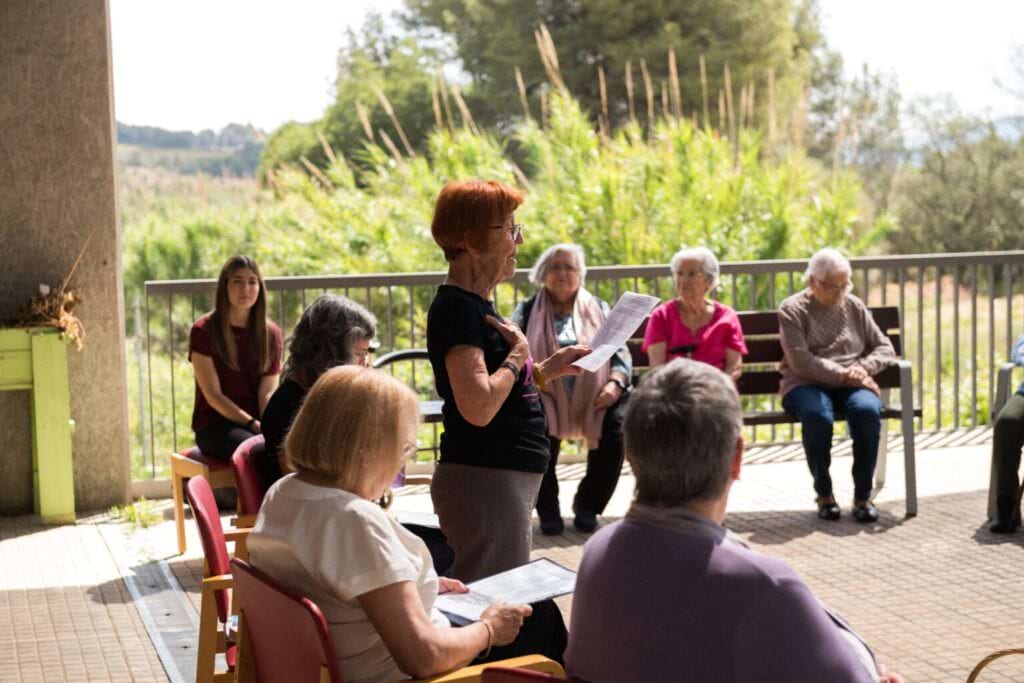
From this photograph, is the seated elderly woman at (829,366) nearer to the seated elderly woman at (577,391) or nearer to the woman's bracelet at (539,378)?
the seated elderly woman at (577,391)

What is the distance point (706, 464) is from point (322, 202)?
12782mm

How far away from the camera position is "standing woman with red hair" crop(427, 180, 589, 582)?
3.07 meters

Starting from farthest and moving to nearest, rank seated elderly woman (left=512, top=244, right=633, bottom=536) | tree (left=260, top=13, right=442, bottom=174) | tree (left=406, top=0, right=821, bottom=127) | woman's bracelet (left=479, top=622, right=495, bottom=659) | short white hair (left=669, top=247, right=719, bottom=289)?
1. tree (left=260, top=13, right=442, bottom=174)
2. tree (left=406, top=0, right=821, bottom=127)
3. short white hair (left=669, top=247, right=719, bottom=289)
4. seated elderly woman (left=512, top=244, right=633, bottom=536)
5. woman's bracelet (left=479, top=622, right=495, bottom=659)

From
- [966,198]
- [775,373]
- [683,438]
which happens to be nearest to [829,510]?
[775,373]

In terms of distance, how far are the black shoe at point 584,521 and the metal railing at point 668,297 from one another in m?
1.62

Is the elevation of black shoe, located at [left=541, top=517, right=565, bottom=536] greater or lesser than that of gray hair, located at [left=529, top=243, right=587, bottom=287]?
lesser

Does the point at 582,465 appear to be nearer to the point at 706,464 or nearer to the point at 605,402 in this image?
the point at 605,402

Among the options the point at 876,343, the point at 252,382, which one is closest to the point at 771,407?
the point at 876,343

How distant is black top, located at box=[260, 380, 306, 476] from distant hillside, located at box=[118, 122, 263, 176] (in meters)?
27.4

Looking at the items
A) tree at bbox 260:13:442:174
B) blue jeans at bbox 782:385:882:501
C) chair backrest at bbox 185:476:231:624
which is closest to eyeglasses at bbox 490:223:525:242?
chair backrest at bbox 185:476:231:624

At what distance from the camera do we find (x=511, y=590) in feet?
9.13

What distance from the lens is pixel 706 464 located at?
217 centimetres

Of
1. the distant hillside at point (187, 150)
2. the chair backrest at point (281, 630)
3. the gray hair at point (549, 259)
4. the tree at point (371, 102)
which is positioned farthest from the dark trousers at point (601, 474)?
the distant hillside at point (187, 150)

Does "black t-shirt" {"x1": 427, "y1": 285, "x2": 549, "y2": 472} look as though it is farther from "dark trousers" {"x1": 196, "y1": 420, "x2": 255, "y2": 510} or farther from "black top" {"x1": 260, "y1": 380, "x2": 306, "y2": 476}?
"dark trousers" {"x1": 196, "y1": 420, "x2": 255, "y2": 510}
